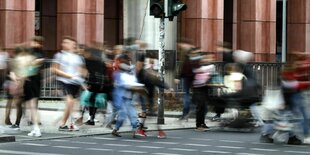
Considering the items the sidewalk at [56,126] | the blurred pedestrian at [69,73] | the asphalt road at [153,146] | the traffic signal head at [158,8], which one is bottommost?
the asphalt road at [153,146]

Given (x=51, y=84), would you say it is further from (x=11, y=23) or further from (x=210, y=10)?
(x=210, y=10)

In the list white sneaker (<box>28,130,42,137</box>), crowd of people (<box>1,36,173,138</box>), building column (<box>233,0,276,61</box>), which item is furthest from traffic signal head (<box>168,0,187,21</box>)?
building column (<box>233,0,276,61</box>)

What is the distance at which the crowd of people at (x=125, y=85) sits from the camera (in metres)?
16.2

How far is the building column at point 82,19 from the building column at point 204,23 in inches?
185

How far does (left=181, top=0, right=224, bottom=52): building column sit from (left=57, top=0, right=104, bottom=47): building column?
4690 millimetres

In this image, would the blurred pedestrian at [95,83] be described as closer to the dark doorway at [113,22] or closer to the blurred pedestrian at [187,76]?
the blurred pedestrian at [187,76]

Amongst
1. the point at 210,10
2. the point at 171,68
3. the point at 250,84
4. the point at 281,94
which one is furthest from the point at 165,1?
the point at 210,10

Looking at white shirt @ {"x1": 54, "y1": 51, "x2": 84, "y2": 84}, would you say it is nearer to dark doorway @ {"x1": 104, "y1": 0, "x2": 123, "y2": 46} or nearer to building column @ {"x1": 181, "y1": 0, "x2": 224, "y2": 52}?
building column @ {"x1": 181, "y1": 0, "x2": 224, "y2": 52}

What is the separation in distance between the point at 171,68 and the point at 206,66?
33.6 feet

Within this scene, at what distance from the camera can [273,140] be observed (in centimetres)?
1622

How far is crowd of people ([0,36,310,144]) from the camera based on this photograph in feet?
53.3

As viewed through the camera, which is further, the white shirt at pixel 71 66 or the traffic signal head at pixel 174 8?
the traffic signal head at pixel 174 8

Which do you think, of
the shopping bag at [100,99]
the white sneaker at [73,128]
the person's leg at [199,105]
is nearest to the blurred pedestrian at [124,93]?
the white sneaker at [73,128]

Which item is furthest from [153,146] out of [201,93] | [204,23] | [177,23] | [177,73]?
[177,23]
